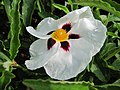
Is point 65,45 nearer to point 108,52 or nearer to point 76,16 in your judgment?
point 76,16

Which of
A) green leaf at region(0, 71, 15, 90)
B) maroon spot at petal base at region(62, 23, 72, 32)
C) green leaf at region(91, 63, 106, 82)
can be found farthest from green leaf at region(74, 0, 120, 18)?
green leaf at region(0, 71, 15, 90)

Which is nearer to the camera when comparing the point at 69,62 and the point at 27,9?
the point at 69,62

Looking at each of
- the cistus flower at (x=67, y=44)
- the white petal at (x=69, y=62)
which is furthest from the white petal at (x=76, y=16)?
the white petal at (x=69, y=62)

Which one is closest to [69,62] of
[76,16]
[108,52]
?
[76,16]

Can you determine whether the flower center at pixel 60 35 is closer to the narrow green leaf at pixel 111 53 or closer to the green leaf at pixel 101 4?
the green leaf at pixel 101 4

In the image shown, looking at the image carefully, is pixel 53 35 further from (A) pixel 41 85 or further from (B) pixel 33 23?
(B) pixel 33 23

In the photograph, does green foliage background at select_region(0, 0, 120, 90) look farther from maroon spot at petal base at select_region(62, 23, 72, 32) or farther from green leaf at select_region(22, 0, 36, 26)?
maroon spot at petal base at select_region(62, 23, 72, 32)
